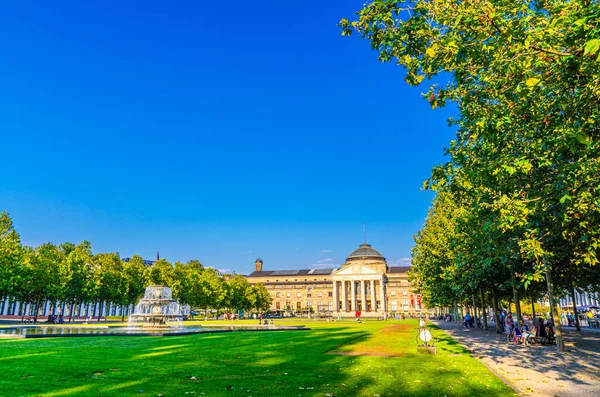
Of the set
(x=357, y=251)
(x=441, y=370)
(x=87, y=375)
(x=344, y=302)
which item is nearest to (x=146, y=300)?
(x=87, y=375)

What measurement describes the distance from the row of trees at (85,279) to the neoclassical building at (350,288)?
187 feet

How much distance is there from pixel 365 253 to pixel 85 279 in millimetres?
125218

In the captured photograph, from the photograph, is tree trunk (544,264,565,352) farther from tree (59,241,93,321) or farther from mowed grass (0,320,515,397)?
tree (59,241,93,321)

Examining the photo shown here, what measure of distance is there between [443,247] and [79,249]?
62063 millimetres

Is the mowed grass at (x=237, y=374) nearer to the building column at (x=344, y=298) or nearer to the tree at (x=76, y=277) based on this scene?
the tree at (x=76, y=277)

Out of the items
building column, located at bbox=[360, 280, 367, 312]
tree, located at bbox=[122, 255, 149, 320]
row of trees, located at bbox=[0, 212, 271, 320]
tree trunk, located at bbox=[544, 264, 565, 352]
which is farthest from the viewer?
building column, located at bbox=[360, 280, 367, 312]

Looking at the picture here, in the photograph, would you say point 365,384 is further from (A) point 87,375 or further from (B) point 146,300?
(B) point 146,300

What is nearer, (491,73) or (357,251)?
(491,73)

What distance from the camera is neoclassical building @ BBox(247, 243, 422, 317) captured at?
151 m

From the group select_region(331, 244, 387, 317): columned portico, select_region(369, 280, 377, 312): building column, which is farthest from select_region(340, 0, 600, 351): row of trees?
select_region(369, 280, 377, 312): building column

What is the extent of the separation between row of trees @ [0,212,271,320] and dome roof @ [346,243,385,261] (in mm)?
80267

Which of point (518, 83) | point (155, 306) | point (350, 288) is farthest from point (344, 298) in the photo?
point (518, 83)

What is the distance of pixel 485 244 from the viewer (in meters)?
19.1

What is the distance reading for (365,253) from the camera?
175 meters
